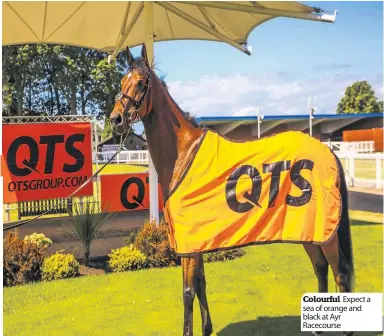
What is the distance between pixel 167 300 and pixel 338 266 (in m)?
2.29

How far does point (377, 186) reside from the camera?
604 inches

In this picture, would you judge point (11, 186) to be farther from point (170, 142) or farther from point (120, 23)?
point (170, 142)

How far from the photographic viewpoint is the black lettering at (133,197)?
315 inches

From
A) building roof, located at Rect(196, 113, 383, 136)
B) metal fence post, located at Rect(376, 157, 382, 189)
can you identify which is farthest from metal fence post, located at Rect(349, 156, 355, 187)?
building roof, located at Rect(196, 113, 383, 136)

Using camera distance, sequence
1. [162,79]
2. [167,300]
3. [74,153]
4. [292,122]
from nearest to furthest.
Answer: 1. [162,79]
2. [167,300]
3. [74,153]
4. [292,122]

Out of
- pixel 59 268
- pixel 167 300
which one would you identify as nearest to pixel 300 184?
pixel 167 300

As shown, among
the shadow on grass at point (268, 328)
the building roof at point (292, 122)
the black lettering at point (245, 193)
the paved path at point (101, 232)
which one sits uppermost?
the building roof at point (292, 122)

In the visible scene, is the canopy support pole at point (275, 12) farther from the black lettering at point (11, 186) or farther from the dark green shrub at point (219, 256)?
the black lettering at point (11, 186)

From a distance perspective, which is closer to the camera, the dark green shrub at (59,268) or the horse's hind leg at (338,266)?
the horse's hind leg at (338,266)

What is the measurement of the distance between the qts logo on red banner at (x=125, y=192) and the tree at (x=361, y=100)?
81.1 meters

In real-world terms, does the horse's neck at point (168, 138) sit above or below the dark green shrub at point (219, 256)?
above

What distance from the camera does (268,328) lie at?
14.2ft

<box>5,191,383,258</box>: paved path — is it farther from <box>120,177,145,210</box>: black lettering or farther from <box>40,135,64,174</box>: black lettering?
<box>40,135,64,174</box>: black lettering

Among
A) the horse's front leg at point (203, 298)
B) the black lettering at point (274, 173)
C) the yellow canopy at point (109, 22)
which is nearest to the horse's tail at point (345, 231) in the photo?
the black lettering at point (274, 173)
